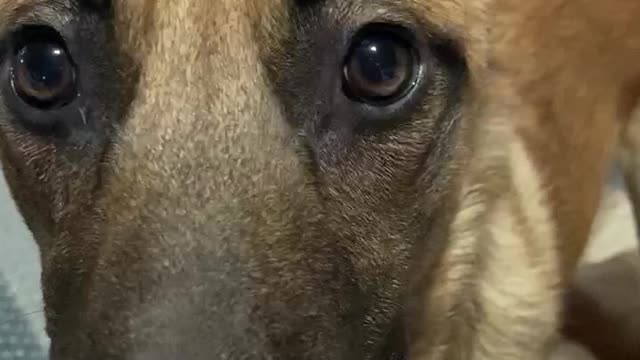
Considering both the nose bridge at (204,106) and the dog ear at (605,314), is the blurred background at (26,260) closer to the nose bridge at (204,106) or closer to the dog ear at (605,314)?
the dog ear at (605,314)

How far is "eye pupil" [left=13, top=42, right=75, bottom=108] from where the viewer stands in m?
1.24

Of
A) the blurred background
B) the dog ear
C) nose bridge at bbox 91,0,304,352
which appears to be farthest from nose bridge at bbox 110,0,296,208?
the dog ear

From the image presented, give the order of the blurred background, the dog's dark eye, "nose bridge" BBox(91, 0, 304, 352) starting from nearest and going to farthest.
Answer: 1. "nose bridge" BBox(91, 0, 304, 352)
2. the dog's dark eye
3. the blurred background

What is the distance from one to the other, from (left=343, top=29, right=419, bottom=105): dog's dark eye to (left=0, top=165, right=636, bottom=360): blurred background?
82cm

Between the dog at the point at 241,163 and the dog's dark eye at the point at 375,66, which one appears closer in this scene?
the dog at the point at 241,163

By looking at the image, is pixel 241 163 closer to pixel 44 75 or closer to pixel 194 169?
pixel 194 169

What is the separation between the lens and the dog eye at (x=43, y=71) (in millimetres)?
1234

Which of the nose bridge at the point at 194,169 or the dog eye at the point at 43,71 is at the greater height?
the dog eye at the point at 43,71

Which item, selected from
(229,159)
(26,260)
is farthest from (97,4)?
(26,260)

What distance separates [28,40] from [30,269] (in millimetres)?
876

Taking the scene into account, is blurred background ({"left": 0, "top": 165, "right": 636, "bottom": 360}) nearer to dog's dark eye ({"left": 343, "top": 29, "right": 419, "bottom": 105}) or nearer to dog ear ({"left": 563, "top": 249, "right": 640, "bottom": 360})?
dog ear ({"left": 563, "top": 249, "right": 640, "bottom": 360})

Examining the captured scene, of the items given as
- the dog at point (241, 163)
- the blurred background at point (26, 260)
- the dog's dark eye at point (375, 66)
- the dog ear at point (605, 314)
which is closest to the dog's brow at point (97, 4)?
the dog at point (241, 163)

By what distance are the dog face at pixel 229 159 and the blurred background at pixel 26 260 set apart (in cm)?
67

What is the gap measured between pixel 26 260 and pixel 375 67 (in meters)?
1.06
